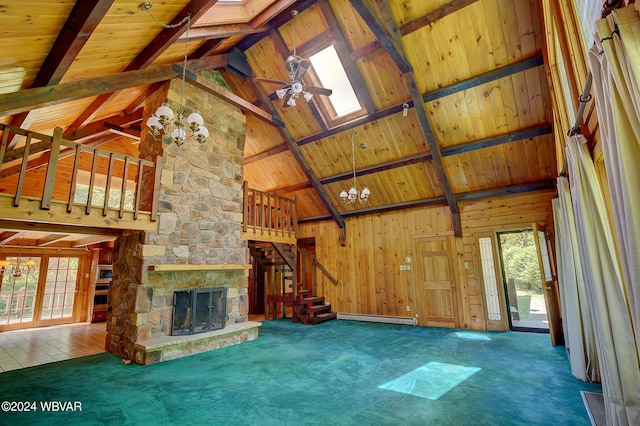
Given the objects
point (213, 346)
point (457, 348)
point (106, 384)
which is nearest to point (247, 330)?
point (213, 346)

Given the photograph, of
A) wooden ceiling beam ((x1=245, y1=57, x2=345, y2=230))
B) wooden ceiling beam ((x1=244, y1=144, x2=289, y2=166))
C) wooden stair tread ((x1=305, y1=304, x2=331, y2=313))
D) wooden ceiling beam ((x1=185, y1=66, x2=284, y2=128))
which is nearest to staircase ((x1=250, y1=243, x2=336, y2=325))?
wooden stair tread ((x1=305, y1=304, x2=331, y2=313))

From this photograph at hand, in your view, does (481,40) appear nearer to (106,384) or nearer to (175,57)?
(175,57)

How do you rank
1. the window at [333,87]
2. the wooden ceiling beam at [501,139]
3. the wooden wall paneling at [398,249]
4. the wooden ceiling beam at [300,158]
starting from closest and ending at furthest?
the wooden ceiling beam at [501,139], the window at [333,87], the wooden wall paneling at [398,249], the wooden ceiling beam at [300,158]

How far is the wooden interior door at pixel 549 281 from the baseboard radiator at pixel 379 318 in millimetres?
2750

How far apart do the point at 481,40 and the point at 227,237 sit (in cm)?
567

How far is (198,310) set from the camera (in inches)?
207

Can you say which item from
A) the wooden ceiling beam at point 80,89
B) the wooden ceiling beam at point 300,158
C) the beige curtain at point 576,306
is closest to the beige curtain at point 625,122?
the beige curtain at point 576,306

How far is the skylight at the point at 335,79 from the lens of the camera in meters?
6.04

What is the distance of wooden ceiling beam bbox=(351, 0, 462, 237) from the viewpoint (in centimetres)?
445

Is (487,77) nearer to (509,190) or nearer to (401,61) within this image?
(401,61)

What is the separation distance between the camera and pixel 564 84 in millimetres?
3396

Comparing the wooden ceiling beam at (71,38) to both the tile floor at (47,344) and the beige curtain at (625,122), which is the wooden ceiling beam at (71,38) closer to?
the beige curtain at (625,122)

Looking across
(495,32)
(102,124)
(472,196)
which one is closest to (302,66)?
(495,32)

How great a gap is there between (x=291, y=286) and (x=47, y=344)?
531 cm
